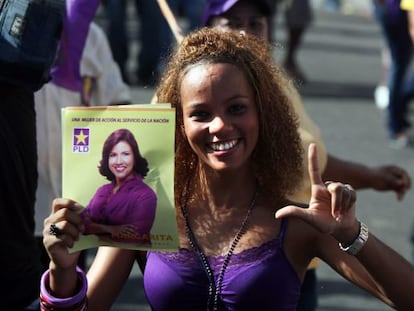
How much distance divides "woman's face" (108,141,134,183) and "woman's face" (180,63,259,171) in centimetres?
22

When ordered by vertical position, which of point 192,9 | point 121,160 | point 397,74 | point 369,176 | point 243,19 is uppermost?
point 243,19

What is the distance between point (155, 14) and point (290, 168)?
6994 millimetres

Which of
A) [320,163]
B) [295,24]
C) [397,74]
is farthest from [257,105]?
[295,24]

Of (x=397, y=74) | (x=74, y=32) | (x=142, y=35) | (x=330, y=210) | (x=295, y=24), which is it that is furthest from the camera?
(x=295, y=24)

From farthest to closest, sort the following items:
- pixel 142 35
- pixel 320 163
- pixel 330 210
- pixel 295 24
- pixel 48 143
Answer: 1. pixel 295 24
2. pixel 142 35
3. pixel 48 143
4. pixel 320 163
5. pixel 330 210

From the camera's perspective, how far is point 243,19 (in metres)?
4.18

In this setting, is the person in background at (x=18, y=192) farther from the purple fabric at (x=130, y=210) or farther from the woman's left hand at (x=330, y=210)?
the woman's left hand at (x=330, y=210)

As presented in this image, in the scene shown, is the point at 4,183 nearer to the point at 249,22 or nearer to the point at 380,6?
the point at 249,22

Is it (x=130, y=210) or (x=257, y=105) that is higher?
(x=257, y=105)

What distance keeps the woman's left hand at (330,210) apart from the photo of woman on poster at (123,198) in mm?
307

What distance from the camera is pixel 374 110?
9938mm

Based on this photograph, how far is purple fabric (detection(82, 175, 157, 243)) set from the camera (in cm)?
258

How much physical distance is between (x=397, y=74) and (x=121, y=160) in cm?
625

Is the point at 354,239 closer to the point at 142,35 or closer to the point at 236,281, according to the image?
the point at 236,281
